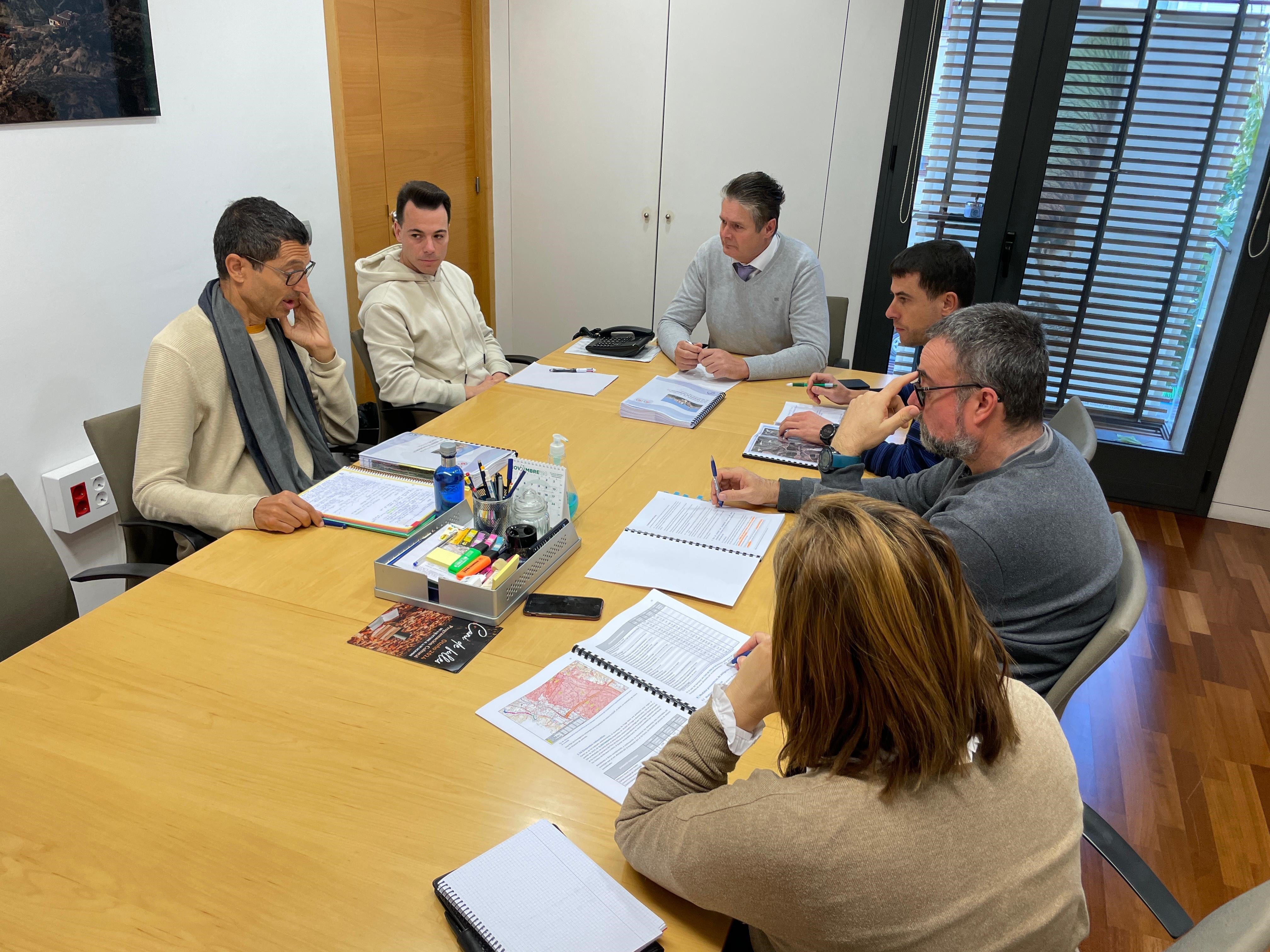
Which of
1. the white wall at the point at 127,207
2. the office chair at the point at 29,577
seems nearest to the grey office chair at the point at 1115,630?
the office chair at the point at 29,577

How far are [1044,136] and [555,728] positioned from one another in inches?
145

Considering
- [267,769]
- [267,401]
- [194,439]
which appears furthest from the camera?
[267,401]

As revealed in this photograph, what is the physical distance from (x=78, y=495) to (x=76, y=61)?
50.5 inches

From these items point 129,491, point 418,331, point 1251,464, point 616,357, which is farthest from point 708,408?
point 1251,464

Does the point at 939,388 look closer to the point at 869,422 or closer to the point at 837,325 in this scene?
the point at 869,422

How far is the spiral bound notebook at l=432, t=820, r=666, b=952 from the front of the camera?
1014mm

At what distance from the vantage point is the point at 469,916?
1.03 meters

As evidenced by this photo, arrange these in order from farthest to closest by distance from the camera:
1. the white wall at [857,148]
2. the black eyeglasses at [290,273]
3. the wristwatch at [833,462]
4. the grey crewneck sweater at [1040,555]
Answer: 1. the white wall at [857,148]
2. the wristwatch at [833,462]
3. the black eyeglasses at [290,273]
4. the grey crewneck sweater at [1040,555]

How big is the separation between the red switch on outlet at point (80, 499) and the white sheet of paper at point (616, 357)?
170 cm

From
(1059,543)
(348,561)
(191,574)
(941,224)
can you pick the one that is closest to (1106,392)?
(941,224)

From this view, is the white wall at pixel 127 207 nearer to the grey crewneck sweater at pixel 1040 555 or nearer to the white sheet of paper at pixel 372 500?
the white sheet of paper at pixel 372 500

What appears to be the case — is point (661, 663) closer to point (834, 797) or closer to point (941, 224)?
point (834, 797)

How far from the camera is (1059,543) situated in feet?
5.05

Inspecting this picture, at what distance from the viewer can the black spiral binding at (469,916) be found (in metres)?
1.00
